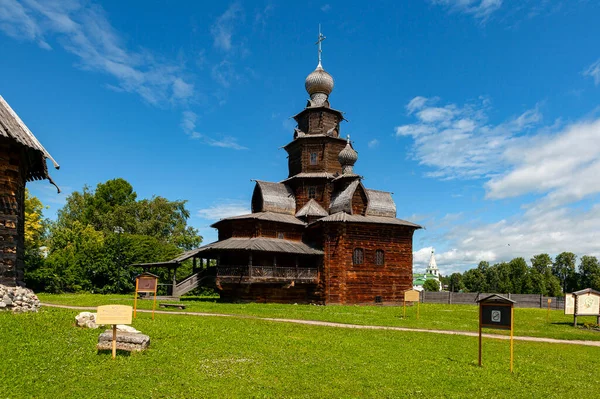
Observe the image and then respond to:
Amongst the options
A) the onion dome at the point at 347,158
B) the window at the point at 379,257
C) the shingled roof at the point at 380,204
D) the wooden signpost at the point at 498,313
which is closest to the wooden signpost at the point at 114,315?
the wooden signpost at the point at 498,313

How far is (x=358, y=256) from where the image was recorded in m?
32.7

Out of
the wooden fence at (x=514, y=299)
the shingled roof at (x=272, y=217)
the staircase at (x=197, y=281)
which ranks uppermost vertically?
the shingled roof at (x=272, y=217)

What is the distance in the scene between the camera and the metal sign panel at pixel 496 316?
1170 cm

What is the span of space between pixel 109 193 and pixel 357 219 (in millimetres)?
41950

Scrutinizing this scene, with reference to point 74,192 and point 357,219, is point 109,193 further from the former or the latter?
point 357,219

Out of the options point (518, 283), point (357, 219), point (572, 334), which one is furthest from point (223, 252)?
point (518, 283)

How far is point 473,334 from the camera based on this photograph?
1817 centimetres

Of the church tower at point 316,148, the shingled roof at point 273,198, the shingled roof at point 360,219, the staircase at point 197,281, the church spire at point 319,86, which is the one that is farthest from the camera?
the church spire at point 319,86

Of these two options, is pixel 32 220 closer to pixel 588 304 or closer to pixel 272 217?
pixel 272 217

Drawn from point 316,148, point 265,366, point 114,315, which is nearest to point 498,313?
point 265,366

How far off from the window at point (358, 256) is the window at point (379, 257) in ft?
3.79

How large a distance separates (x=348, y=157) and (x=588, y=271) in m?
71.4

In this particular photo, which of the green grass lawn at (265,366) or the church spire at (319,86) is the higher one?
the church spire at (319,86)

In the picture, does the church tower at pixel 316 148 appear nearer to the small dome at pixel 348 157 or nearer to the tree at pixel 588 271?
the small dome at pixel 348 157
